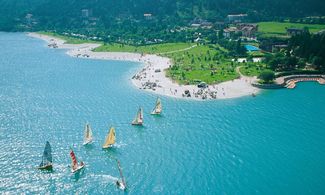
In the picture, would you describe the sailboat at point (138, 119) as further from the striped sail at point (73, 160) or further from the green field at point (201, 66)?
the green field at point (201, 66)

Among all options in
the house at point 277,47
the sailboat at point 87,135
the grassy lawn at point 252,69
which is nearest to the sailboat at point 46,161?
the sailboat at point 87,135

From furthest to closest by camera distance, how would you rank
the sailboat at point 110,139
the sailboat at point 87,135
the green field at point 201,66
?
1. the green field at point 201,66
2. the sailboat at point 87,135
3. the sailboat at point 110,139

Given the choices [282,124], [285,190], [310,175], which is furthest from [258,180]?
[282,124]

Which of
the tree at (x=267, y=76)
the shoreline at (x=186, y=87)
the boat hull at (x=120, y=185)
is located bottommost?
the shoreline at (x=186, y=87)

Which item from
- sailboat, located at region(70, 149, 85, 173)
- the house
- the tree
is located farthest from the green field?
sailboat, located at region(70, 149, 85, 173)

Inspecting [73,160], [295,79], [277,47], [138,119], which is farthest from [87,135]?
[277,47]

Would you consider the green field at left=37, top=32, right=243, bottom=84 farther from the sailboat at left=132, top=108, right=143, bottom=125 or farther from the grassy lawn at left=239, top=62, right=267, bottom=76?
the sailboat at left=132, top=108, right=143, bottom=125

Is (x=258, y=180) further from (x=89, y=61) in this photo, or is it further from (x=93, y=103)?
(x=89, y=61)

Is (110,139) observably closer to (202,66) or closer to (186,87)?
(186,87)
